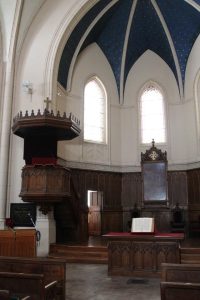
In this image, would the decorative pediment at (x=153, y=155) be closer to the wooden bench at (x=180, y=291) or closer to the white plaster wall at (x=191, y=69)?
the white plaster wall at (x=191, y=69)

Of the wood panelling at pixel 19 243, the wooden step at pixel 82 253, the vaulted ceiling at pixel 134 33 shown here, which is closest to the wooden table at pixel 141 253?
the wooden step at pixel 82 253

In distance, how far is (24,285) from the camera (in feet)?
12.7

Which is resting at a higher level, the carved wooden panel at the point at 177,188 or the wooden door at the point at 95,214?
the carved wooden panel at the point at 177,188

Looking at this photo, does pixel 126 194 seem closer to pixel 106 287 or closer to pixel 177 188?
pixel 177 188

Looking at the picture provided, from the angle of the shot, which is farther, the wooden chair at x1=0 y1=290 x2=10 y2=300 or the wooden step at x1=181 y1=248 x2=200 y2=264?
the wooden step at x1=181 y1=248 x2=200 y2=264

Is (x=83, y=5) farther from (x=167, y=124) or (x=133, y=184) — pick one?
(x=133, y=184)

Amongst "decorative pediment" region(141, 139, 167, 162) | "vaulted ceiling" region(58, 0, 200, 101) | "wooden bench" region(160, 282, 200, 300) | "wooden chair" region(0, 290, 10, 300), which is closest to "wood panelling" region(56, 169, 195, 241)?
"decorative pediment" region(141, 139, 167, 162)

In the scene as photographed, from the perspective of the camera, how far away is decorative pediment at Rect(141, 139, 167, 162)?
1555cm

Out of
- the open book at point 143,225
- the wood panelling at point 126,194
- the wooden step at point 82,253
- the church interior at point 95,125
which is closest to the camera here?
the open book at point 143,225

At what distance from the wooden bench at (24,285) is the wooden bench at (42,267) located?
79 centimetres

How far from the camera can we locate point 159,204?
15.1 metres

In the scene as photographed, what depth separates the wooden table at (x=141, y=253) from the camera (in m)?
7.98

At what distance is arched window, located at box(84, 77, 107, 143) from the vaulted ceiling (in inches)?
47.8

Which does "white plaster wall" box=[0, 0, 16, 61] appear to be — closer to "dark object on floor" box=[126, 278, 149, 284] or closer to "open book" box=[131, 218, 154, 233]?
"open book" box=[131, 218, 154, 233]
